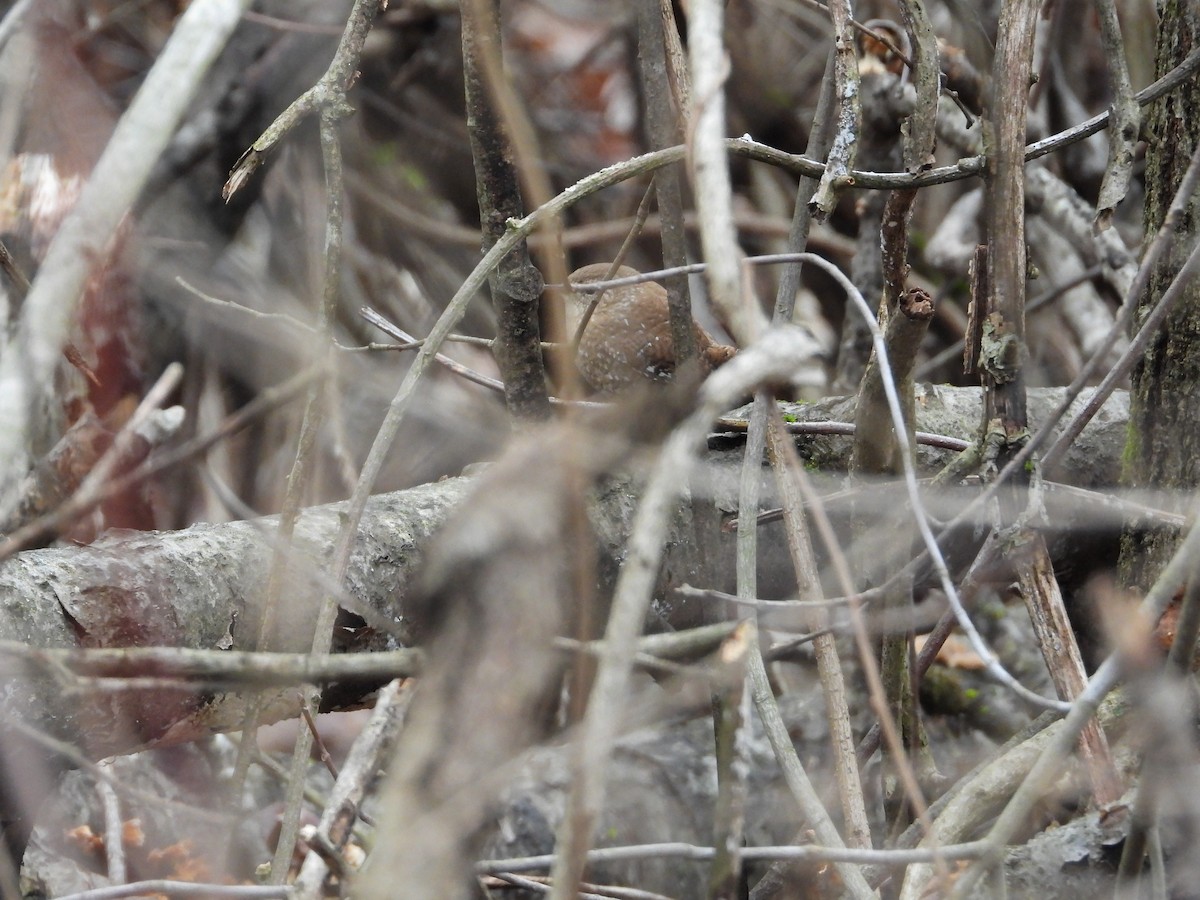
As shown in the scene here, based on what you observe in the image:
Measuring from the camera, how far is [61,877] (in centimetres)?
177

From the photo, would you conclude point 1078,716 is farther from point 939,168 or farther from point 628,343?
point 628,343

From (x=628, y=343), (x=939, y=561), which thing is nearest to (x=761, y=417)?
(x=939, y=561)

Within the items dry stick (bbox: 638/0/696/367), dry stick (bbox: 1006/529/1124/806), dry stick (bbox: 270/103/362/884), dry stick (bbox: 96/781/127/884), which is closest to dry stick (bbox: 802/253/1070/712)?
dry stick (bbox: 1006/529/1124/806)

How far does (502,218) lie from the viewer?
4.77ft

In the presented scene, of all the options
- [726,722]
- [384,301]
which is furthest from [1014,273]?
[384,301]

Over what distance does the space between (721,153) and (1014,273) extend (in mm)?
615

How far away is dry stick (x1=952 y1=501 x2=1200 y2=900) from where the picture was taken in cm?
83

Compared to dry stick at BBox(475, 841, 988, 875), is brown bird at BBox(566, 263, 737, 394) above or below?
above

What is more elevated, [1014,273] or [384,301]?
[1014,273]

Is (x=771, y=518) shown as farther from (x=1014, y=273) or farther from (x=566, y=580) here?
(x=566, y=580)

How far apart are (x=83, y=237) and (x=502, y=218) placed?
81 cm

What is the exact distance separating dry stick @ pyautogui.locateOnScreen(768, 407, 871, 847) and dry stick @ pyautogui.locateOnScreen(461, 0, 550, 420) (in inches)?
13.8

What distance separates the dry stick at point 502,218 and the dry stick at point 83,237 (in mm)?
612

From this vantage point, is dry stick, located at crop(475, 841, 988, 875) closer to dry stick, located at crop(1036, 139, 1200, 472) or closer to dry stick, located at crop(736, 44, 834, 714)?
dry stick, located at crop(736, 44, 834, 714)
